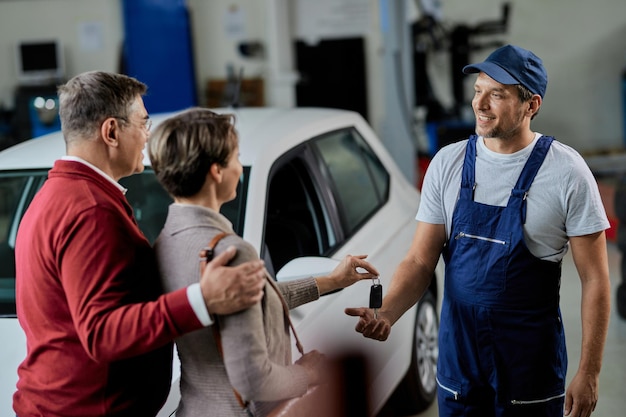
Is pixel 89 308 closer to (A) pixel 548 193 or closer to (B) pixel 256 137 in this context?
(A) pixel 548 193

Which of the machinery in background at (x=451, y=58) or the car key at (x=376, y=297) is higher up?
the machinery in background at (x=451, y=58)

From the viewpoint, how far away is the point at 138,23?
368 inches

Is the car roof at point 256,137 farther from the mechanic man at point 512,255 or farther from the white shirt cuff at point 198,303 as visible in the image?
the white shirt cuff at point 198,303

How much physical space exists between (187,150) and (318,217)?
60.6 inches

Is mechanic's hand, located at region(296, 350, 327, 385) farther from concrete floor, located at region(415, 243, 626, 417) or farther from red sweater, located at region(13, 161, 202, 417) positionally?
concrete floor, located at region(415, 243, 626, 417)

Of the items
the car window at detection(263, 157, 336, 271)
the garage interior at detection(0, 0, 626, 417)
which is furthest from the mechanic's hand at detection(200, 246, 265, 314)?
the garage interior at detection(0, 0, 626, 417)

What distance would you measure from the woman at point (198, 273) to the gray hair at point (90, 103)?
0.55 feet

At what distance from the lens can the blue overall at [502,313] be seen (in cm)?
190

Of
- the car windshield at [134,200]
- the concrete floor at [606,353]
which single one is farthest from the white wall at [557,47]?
the car windshield at [134,200]

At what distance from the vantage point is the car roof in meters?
2.67

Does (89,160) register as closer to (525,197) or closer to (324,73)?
(525,197)

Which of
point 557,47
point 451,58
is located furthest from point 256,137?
point 557,47

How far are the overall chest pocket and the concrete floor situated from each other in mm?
1563

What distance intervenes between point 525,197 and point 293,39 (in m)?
6.92
